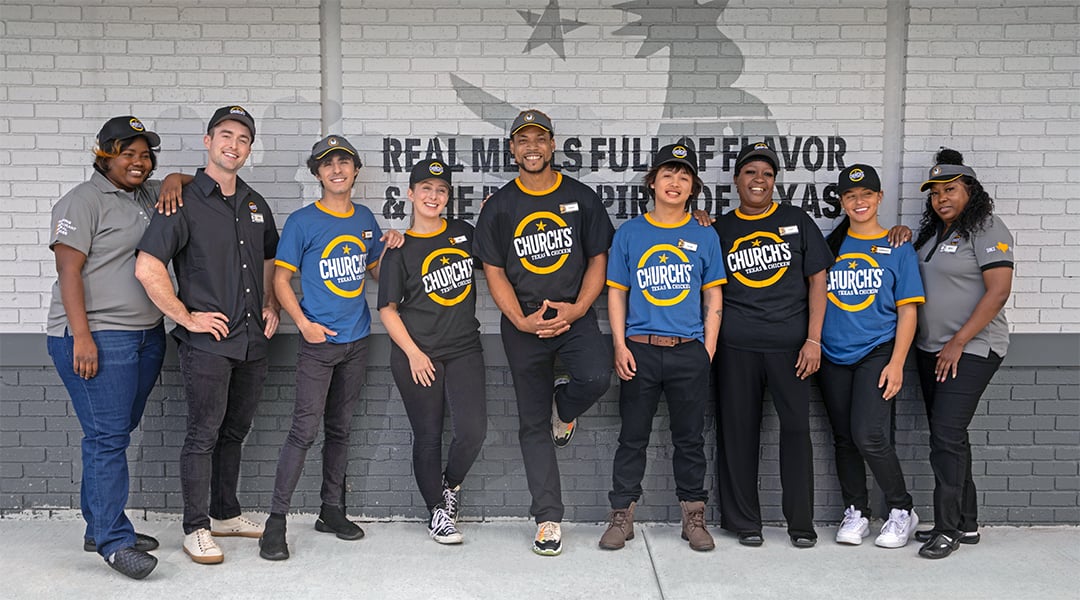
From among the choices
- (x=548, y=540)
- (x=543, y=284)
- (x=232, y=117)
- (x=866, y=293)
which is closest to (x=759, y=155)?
(x=866, y=293)

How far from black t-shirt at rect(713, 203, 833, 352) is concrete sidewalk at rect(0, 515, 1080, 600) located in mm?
1100

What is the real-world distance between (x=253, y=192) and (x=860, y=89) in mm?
3277

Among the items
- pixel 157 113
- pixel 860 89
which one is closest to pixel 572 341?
pixel 860 89

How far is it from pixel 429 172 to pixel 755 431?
2.15m

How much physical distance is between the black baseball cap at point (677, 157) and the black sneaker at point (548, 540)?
6.23 ft

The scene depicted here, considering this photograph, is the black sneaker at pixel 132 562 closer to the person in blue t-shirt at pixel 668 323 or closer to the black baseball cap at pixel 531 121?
the person in blue t-shirt at pixel 668 323

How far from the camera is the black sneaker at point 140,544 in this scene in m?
4.34

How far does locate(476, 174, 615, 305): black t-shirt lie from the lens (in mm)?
4465

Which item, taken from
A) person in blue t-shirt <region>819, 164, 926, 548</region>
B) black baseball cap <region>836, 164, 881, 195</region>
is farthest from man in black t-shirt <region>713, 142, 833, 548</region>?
black baseball cap <region>836, 164, 881, 195</region>

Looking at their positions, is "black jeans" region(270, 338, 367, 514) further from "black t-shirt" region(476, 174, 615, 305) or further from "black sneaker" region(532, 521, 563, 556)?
"black sneaker" region(532, 521, 563, 556)

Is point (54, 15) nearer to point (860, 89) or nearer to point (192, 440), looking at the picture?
point (192, 440)

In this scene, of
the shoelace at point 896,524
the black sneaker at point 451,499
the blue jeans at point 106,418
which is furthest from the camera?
the black sneaker at point 451,499

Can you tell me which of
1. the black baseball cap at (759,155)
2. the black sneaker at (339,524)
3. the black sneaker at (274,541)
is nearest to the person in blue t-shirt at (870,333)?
the black baseball cap at (759,155)

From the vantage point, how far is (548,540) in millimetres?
4398
